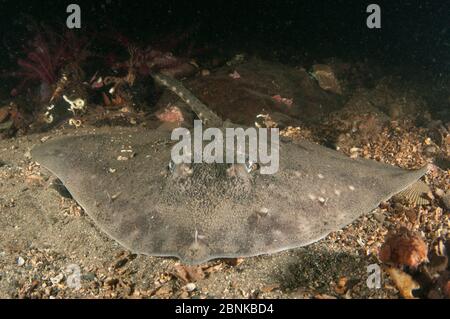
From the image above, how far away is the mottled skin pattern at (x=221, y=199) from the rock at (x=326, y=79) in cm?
669

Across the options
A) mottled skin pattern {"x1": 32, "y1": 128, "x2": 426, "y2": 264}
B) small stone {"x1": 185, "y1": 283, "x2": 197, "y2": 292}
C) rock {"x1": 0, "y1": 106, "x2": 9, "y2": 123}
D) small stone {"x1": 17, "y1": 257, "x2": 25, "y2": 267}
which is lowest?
rock {"x1": 0, "y1": 106, "x2": 9, "y2": 123}

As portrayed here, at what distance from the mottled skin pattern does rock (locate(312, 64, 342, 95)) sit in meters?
6.69

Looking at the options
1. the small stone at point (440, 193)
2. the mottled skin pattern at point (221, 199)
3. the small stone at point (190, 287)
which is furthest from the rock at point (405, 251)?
the small stone at point (190, 287)

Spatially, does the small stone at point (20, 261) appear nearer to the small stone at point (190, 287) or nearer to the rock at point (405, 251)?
the small stone at point (190, 287)

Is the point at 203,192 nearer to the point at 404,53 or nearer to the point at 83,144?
the point at 83,144

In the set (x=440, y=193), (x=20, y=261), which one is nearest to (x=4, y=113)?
(x=20, y=261)

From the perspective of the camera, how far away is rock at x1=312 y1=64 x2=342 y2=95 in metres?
10.8

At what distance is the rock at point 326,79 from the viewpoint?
35.3 feet

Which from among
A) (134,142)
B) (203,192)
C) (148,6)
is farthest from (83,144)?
(148,6)

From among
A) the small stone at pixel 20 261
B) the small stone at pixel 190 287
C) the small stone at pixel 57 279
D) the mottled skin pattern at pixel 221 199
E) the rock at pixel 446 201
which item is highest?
the mottled skin pattern at pixel 221 199

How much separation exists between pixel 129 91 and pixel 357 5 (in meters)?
29.3

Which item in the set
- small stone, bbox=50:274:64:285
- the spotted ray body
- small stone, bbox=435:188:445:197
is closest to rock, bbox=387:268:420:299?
the spotted ray body

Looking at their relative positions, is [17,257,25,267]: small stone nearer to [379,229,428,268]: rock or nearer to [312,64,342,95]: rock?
[379,229,428,268]: rock

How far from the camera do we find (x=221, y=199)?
3.29 metres
